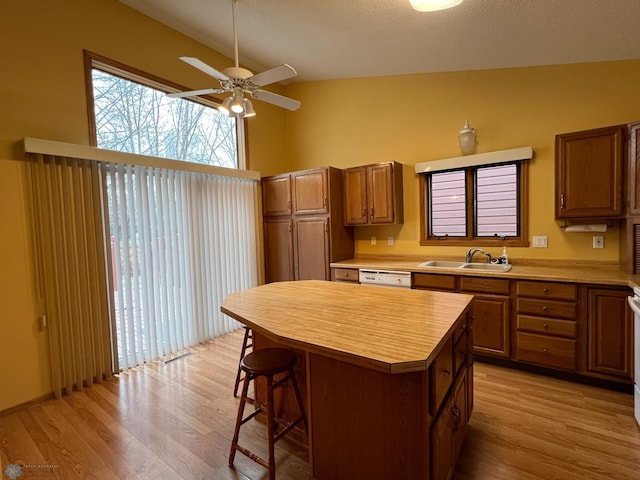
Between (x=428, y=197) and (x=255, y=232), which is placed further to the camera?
(x=255, y=232)

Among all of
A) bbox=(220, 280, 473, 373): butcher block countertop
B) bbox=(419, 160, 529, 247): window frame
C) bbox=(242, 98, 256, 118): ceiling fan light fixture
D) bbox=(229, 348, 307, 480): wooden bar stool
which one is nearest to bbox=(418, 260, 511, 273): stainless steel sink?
bbox=(419, 160, 529, 247): window frame

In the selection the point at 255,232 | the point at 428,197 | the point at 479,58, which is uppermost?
the point at 479,58

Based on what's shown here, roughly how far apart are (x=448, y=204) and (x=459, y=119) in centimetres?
95

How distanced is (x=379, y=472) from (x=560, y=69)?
370 centimetres

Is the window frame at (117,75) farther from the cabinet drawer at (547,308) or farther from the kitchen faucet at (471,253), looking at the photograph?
the cabinet drawer at (547,308)

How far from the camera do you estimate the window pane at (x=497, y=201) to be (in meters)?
3.30

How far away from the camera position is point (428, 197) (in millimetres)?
3824

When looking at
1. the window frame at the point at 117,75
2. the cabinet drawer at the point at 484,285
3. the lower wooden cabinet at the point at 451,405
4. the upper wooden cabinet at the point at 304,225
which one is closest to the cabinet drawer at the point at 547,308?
the cabinet drawer at the point at 484,285

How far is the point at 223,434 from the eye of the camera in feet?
6.91

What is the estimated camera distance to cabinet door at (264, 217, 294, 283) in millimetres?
4297

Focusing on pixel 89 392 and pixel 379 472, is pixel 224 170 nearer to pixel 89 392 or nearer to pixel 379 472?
pixel 89 392

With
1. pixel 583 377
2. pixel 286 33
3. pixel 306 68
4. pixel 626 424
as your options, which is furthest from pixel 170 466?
pixel 306 68

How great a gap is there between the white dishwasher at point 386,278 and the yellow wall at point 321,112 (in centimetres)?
69

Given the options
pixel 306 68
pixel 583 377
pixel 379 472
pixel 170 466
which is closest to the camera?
pixel 379 472
